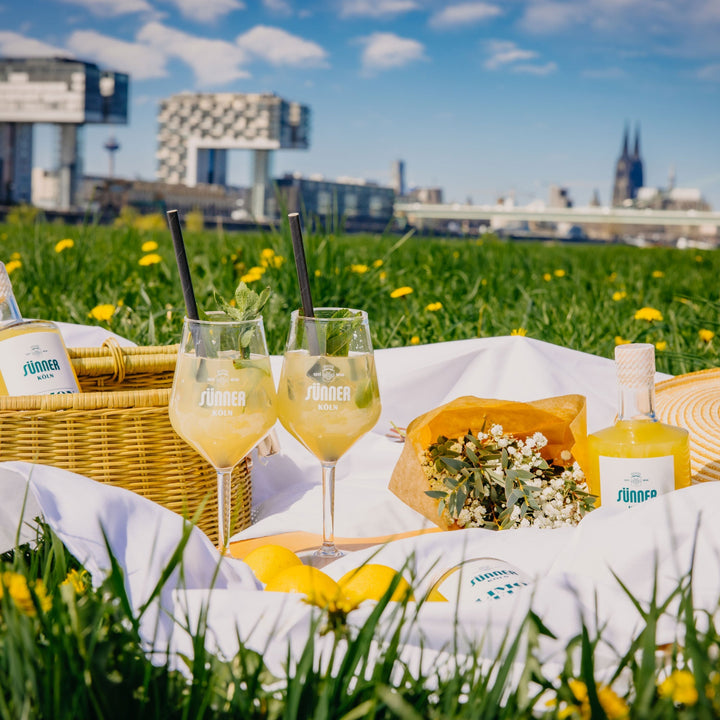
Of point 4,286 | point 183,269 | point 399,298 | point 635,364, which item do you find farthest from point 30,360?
point 399,298

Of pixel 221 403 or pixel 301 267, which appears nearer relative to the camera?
pixel 221 403

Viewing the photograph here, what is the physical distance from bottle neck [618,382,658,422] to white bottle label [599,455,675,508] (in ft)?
0.23

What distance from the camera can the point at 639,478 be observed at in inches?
53.9

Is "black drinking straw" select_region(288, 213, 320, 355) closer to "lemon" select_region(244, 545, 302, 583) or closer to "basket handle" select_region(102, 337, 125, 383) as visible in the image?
"lemon" select_region(244, 545, 302, 583)

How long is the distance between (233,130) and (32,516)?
359 feet

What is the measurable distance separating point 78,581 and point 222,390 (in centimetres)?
34

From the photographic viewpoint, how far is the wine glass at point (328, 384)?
1.37 metres

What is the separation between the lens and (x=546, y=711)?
2.66 feet

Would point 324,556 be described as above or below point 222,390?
below

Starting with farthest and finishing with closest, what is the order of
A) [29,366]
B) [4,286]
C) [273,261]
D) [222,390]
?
[273,261]
[4,286]
[29,366]
[222,390]

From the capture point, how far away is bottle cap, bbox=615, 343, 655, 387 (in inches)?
53.0

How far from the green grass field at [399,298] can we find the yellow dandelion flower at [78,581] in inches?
62.0

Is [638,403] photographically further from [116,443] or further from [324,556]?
[116,443]

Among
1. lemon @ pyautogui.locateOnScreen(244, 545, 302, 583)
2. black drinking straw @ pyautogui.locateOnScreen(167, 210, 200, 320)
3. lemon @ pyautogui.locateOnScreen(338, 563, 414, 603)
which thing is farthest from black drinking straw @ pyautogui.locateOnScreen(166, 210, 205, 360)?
lemon @ pyautogui.locateOnScreen(338, 563, 414, 603)
